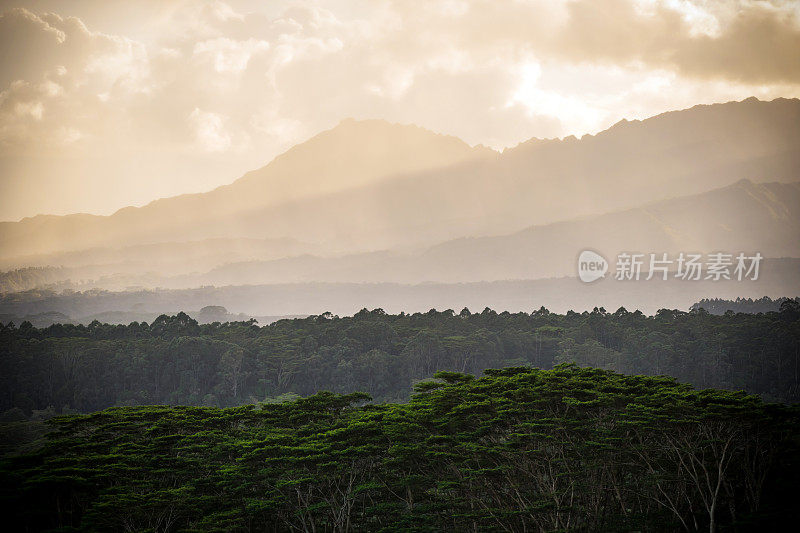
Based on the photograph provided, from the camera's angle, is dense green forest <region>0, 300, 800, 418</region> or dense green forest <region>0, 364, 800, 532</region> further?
dense green forest <region>0, 300, 800, 418</region>

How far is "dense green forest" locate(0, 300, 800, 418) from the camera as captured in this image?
97.8m

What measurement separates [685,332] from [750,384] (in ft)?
48.1

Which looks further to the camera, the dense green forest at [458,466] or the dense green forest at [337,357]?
the dense green forest at [337,357]

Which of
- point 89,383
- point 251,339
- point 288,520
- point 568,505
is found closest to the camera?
point 568,505

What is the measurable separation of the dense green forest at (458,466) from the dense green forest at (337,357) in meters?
59.9

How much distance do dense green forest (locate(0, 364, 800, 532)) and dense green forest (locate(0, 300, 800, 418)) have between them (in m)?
59.9

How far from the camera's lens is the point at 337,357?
10300cm

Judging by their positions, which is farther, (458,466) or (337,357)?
(337,357)

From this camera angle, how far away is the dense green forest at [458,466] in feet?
108

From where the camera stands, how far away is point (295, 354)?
10325 centimetres

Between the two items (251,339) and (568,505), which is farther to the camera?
(251,339)

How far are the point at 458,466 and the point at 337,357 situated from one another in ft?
224

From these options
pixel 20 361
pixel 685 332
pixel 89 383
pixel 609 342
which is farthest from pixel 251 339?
pixel 685 332

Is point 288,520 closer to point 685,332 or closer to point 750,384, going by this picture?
point 750,384
